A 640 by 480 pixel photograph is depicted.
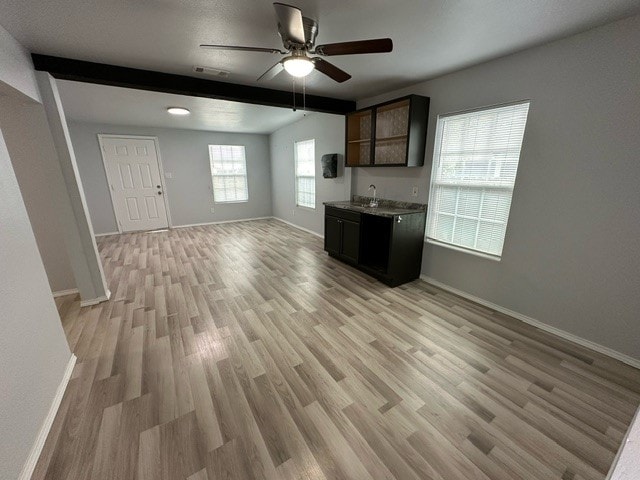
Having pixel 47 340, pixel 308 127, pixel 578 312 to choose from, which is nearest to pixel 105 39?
pixel 47 340

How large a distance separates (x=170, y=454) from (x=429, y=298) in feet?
8.98

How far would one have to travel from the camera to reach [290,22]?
1.52 m

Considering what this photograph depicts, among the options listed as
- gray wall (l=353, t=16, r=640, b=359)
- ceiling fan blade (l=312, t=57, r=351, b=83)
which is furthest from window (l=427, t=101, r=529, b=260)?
ceiling fan blade (l=312, t=57, r=351, b=83)

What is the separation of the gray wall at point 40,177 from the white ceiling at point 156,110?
0.90m

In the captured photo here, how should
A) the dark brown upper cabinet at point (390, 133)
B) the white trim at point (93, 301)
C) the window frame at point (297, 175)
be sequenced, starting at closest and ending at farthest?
the white trim at point (93, 301)
the dark brown upper cabinet at point (390, 133)
the window frame at point (297, 175)

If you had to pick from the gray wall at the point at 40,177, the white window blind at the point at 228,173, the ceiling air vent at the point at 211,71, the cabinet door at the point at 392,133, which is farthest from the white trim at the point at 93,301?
the white window blind at the point at 228,173

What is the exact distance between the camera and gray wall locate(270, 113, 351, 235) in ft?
15.6

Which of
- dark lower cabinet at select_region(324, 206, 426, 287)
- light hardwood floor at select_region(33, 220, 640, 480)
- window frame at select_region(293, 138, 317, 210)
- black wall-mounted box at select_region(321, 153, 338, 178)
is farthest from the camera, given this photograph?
window frame at select_region(293, 138, 317, 210)

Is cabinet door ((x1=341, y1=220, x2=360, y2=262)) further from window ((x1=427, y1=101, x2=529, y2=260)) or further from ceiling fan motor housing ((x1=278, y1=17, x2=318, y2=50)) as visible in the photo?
ceiling fan motor housing ((x1=278, y1=17, x2=318, y2=50))

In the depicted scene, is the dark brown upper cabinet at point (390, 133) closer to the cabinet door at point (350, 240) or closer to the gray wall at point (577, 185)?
the gray wall at point (577, 185)

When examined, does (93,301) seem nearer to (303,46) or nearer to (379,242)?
(303,46)

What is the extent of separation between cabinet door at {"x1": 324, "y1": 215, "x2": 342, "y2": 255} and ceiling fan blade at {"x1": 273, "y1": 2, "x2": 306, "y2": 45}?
259 centimetres

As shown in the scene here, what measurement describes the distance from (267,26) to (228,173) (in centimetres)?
561

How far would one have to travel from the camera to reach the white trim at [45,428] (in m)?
1.26
